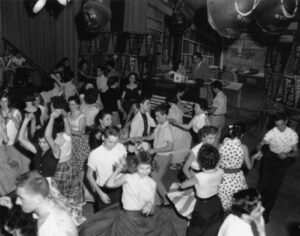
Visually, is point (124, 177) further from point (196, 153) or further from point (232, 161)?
point (232, 161)

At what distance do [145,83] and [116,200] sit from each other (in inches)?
207

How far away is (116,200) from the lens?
3.83 meters

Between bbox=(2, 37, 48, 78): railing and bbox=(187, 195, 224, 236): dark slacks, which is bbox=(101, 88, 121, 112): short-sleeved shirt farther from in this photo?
bbox=(2, 37, 48, 78): railing

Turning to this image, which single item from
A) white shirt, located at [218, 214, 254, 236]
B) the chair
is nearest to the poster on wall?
the chair

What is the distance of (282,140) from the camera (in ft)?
14.5

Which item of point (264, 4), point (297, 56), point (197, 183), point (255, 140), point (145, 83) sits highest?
point (264, 4)

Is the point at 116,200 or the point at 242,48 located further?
the point at 242,48

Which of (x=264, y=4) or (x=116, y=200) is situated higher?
(x=264, y=4)

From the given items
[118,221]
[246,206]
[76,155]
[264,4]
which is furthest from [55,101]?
[264,4]

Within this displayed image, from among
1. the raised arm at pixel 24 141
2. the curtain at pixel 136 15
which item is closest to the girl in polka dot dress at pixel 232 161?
the raised arm at pixel 24 141

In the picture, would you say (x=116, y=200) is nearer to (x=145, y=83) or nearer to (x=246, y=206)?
(x=246, y=206)

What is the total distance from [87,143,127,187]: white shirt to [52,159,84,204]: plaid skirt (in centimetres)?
44

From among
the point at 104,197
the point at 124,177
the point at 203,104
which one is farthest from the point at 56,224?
the point at 203,104

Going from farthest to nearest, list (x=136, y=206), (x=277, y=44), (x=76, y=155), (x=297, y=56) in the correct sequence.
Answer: (x=277, y=44)
(x=297, y=56)
(x=76, y=155)
(x=136, y=206)
